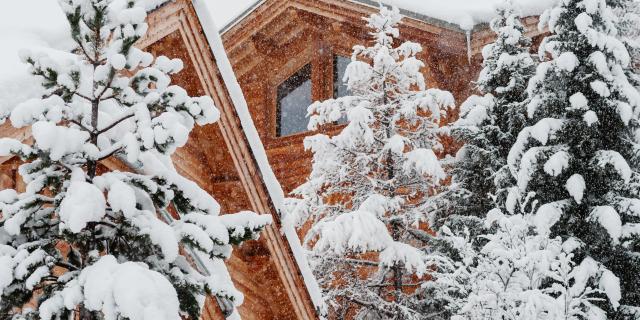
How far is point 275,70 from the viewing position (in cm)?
1700

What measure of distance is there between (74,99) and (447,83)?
12.4 m

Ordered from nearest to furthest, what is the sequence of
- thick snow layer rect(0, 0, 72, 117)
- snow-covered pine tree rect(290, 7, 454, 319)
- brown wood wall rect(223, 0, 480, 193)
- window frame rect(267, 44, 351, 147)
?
1. thick snow layer rect(0, 0, 72, 117)
2. snow-covered pine tree rect(290, 7, 454, 319)
3. brown wood wall rect(223, 0, 480, 193)
4. window frame rect(267, 44, 351, 147)

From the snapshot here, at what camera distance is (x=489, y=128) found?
12.0 metres

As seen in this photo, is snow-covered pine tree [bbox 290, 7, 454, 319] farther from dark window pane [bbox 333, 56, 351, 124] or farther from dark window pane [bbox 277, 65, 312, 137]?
dark window pane [bbox 277, 65, 312, 137]

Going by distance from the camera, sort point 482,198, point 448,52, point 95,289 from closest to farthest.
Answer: point 95,289 → point 482,198 → point 448,52

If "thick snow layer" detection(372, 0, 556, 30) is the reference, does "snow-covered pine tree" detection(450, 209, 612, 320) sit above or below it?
below

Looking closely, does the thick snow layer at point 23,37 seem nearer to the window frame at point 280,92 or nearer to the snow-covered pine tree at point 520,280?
the snow-covered pine tree at point 520,280

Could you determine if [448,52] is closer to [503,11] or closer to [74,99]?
[503,11]

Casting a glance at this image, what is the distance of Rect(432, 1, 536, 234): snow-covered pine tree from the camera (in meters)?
11.9

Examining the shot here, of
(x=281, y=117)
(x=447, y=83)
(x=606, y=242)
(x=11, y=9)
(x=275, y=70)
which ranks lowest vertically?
(x=606, y=242)

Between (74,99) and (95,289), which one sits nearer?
(95,289)

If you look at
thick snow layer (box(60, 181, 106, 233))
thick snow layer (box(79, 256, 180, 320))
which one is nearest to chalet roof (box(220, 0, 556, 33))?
thick snow layer (box(60, 181, 106, 233))

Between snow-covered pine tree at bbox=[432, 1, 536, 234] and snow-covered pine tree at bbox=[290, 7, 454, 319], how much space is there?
48cm

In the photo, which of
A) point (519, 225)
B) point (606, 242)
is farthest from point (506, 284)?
point (606, 242)
